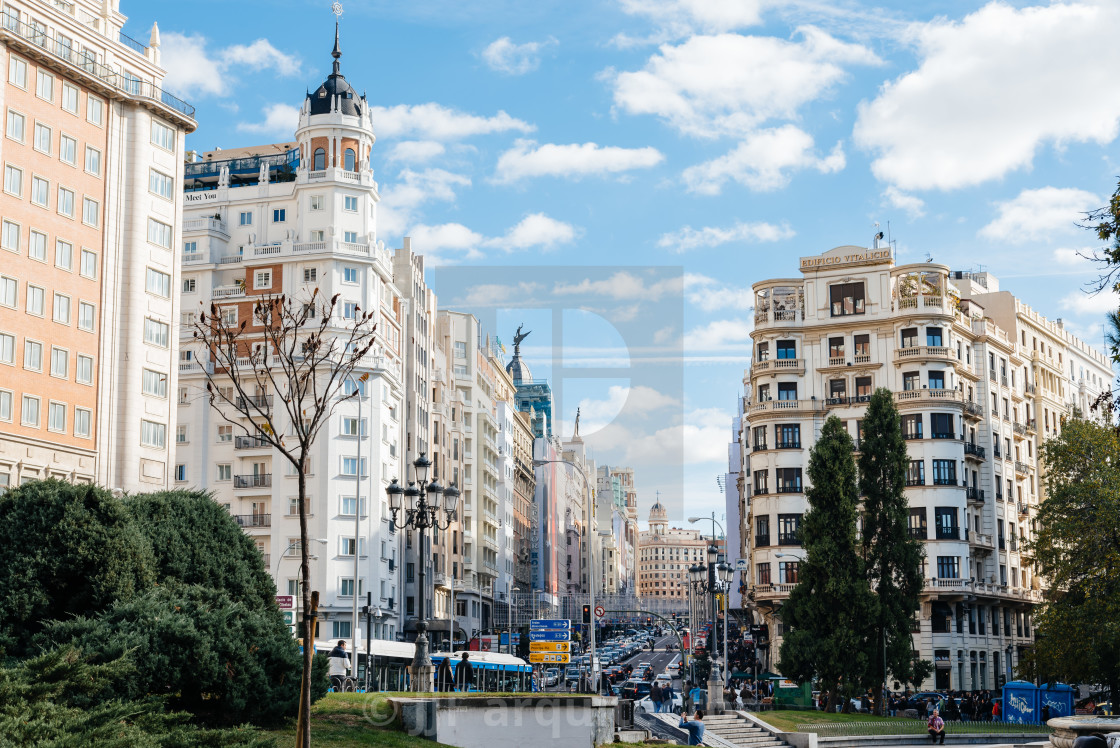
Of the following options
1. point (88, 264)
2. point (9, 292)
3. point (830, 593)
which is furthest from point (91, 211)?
point (830, 593)

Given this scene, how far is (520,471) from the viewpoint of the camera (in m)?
134

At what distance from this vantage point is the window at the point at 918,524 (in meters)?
73.2

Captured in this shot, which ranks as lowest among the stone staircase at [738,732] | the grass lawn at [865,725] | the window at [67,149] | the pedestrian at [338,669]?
the grass lawn at [865,725]

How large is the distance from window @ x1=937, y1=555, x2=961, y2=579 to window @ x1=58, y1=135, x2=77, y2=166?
5169cm

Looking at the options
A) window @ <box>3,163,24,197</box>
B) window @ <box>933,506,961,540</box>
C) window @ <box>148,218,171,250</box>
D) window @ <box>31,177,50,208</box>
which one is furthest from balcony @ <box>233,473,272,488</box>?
window @ <box>933,506,961,540</box>

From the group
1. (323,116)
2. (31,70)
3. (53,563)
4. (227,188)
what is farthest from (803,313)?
(53,563)

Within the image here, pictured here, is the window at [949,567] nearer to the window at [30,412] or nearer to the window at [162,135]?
the window at [162,135]

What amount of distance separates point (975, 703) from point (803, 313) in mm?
28319

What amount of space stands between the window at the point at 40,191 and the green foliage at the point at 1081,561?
42.8 metres

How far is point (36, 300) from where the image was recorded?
50969 mm

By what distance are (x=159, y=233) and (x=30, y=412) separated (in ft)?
41.3

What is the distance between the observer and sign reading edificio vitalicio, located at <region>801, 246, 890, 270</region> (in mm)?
77750

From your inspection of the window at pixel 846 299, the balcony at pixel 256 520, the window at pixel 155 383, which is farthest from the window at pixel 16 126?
the window at pixel 846 299

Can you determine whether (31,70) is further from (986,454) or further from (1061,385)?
(1061,385)
